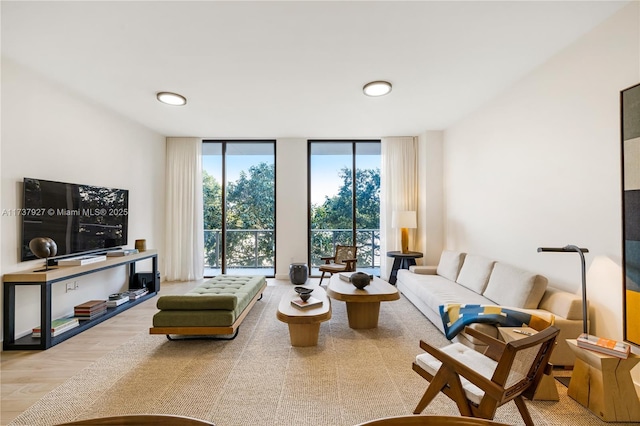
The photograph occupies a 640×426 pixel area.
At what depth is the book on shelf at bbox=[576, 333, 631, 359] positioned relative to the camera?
1.69m

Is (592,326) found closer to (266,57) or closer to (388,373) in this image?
(388,373)

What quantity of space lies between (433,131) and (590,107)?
9.32 feet

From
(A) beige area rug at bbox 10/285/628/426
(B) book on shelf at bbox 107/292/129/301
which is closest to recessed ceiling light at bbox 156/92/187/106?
(B) book on shelf at bbox 107/292/129/301

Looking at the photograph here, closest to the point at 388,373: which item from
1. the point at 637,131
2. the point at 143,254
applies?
the point at 637,131

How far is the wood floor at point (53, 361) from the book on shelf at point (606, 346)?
365 cm

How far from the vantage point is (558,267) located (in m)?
2.57

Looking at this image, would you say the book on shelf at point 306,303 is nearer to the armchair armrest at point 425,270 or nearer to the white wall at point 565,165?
the armchair armrest at point 425,270

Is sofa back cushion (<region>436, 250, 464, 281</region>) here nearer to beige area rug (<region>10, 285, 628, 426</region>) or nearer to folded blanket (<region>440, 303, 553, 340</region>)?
beige area rug (<region>10, 285, 628, 426</region>)

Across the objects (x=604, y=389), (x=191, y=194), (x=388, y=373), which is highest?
(x=191, y=194)

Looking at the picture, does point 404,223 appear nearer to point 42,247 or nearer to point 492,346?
point 492,346

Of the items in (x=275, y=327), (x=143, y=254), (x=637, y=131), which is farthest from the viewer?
(x=143, y=254)

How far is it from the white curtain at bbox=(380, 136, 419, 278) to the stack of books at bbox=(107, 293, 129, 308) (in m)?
4.15

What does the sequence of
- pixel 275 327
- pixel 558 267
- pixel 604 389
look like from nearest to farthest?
pixel 604 389
pixel 558 267
pixel 275 327

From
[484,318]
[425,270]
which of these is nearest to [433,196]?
[425,270]
